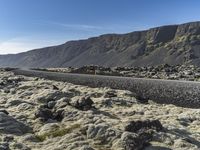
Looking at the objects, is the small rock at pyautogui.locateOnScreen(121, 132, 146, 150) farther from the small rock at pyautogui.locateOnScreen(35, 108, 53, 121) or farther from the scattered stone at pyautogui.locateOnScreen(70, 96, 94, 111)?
the scattered stone at pyautogui.locateOnScreen(70, 96, 94, 111)

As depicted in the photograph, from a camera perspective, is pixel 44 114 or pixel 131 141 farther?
pixel 44 114

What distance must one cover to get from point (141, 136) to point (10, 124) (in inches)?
502

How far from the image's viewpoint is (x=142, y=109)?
1713 inches

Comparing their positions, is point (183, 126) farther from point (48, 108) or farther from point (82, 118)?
point (48, 108)

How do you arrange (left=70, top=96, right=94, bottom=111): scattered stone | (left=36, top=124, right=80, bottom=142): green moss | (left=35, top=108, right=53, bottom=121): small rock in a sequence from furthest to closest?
(left=70, top=96, right=94, bottom=111): scattered stone
(left=35, top=108, right=53, bottom=121): small rock
(left=36, top=124, right=80, bottom=142): green moss

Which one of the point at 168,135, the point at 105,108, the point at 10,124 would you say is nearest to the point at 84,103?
the point at 105,108

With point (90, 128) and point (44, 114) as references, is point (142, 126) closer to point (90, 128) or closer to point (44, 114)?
point (90, 128)

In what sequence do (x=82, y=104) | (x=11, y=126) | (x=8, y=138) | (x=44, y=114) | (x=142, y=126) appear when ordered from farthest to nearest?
(x=82, y=104), (x=44, y=114), (x=11, y=126), (x=142, y=126), (x=8, y=138)

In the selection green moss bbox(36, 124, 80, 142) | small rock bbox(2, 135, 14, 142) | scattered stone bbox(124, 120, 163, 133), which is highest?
scattered stone bbox(124, 120, 163, 133)

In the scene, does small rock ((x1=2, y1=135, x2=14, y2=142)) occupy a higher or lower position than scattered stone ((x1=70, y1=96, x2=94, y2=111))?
lower

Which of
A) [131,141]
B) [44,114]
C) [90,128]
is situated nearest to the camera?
[131,141]

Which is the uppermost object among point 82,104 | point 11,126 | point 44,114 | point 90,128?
point 82,104

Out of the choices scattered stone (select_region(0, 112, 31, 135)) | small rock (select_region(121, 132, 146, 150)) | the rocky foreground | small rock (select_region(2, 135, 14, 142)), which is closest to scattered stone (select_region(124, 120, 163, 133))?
the rocky foreground

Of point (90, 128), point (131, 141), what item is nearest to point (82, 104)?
point (90, 128)
